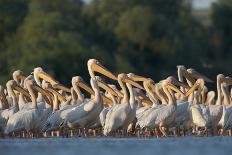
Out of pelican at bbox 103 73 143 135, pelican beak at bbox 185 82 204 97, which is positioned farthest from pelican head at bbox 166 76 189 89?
pelican at bbox 103 73 143 135

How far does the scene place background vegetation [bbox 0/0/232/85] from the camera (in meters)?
52.1

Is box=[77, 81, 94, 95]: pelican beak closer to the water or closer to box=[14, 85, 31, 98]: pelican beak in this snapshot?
box=[14, 85, 31, 98]: pelican beak

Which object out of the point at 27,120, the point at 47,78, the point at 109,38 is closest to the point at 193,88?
the point at 47,78

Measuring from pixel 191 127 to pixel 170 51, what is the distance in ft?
93.3

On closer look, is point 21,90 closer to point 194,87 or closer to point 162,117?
point 194,87

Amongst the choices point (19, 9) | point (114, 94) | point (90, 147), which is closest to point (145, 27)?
point (19, 9)

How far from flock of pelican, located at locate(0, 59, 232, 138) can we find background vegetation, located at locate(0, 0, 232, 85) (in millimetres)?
18174

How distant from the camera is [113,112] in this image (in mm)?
27734

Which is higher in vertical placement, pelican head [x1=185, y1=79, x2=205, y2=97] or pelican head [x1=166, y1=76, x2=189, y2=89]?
pelican head [x1=166, y1=76, x2=189, y2=89]

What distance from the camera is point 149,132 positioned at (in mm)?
29578

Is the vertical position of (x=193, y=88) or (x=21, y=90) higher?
(x=21, y=90)

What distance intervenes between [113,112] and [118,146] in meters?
3.10

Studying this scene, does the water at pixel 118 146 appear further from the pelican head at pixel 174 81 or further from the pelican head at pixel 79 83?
the pelican head at pixel 174 81

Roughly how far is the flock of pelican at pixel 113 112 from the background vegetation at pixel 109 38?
1817cm
